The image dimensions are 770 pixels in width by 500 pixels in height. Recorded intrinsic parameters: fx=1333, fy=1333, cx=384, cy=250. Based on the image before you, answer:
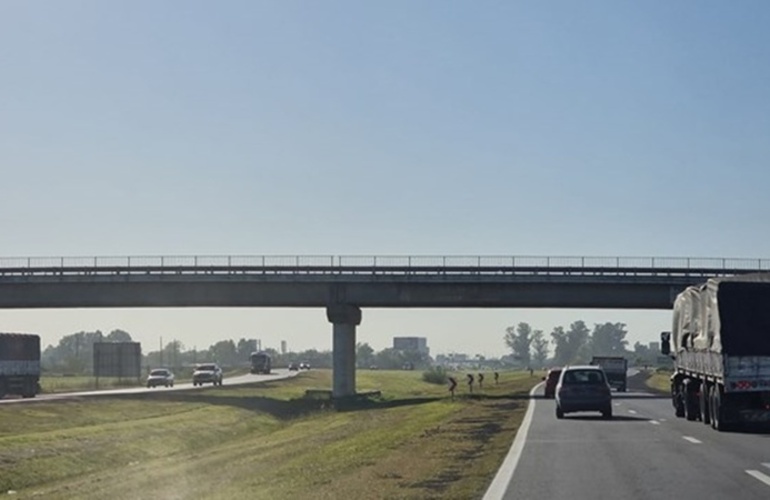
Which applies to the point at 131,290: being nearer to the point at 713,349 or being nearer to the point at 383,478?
the point at 713,349

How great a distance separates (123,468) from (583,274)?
44154mm

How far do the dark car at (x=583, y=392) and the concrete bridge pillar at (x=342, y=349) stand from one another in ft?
116

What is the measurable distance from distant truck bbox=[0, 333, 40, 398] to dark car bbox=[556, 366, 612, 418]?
4259 cm

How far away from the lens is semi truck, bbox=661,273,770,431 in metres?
32.2

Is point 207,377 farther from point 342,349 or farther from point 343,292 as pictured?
point 343,292

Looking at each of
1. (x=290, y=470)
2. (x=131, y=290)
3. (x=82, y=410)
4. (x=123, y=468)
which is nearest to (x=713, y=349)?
(x=290, y=470)

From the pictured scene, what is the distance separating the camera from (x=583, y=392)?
42.5 m

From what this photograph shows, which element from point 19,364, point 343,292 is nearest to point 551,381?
point 343,292

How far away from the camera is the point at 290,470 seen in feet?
88.9

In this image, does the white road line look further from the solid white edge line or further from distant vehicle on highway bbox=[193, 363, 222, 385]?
distant vehicle on highway bbox=[193, 363, 222, 385]

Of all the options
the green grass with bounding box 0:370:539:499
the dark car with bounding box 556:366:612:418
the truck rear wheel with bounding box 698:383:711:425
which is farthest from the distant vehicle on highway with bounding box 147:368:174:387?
the truck rear wheel with bounding box 698:383:711:425

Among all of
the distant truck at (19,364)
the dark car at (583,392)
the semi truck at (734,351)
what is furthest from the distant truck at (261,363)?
the semi truck at (734,351)

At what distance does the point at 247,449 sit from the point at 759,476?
2163 centimetres

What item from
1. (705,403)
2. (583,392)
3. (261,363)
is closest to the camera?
(705,403)
